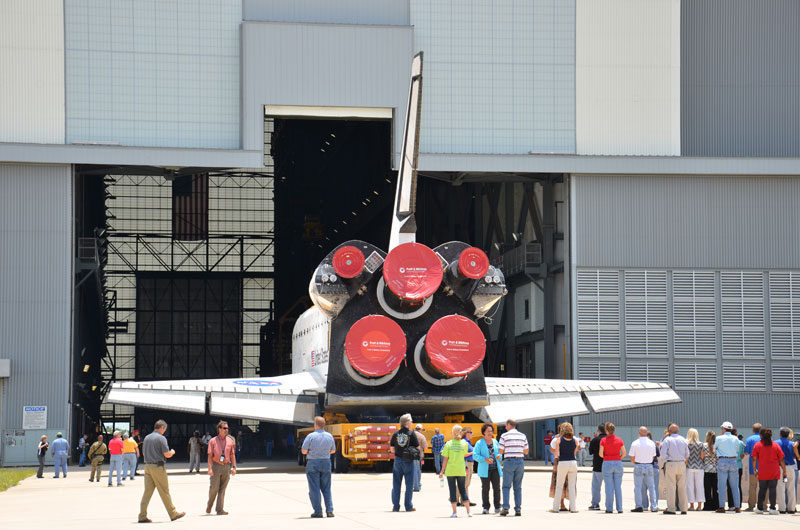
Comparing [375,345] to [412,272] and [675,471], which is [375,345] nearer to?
[412,272]

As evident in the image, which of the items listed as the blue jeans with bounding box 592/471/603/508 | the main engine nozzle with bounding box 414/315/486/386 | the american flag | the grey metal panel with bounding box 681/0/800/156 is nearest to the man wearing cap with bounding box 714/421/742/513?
the blue jeans with bounding box 592/471/603/508

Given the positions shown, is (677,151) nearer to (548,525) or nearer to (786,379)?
(786,379)

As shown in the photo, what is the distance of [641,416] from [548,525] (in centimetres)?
2624

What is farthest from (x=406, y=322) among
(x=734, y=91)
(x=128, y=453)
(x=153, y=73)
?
(x=734, y=91)

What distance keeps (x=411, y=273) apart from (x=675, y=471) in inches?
472

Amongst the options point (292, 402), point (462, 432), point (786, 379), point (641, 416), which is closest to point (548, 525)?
point (462, 432)

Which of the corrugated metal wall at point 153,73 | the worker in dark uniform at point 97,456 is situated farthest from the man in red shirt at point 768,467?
the corrugated metal wall at point 153,73

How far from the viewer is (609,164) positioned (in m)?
42.8

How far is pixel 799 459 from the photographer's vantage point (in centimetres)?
2073

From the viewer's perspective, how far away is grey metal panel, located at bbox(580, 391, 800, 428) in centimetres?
4231

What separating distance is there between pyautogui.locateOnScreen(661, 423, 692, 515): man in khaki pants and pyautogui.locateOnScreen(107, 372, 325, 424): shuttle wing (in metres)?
14.7

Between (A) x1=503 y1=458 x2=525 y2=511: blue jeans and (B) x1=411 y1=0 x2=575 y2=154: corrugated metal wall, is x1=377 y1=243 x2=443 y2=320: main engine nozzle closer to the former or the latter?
(A) x1=503 y1=458 x2=525 y2=511: blue jeans

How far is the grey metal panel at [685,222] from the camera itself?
43.0 m

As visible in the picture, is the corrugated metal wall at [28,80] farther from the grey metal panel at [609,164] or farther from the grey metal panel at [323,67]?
the grey metal panel at [609,164]
